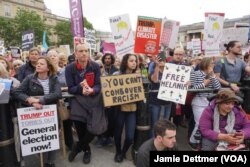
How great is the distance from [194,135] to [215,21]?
2.57 m

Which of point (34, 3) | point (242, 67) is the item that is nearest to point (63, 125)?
point (242, 67)

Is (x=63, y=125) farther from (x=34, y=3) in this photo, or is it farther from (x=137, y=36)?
(x=34, y=3)

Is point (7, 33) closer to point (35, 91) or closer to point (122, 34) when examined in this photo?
point (122, 34)

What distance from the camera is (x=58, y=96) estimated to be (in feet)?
14.2

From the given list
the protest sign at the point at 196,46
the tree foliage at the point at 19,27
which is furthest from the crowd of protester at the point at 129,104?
the tree foliage at the point at 19,27

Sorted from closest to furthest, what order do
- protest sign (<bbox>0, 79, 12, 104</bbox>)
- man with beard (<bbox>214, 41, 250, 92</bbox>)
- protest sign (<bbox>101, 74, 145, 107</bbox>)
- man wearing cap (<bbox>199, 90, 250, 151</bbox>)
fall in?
man wearing cap (<bbox>199, 90, 250, 151</bbox>) < protest sign (<bbox>0, 79, 12, 104</bbox>) < protest sign (<bbox>101, 74, 145, 107</bbox>) < man with beard (<bbox>214, 41, 250, 92</bbox>)

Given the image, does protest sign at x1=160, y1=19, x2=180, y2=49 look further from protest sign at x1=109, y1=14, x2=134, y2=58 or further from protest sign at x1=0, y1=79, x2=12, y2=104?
protest sign at x1=0, y1=79, x2=12, y2=104

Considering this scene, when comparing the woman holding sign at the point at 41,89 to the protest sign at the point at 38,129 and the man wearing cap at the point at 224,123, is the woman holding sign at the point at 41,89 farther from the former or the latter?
the man wearing cap at the point at 224,123

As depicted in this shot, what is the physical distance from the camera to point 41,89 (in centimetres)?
429

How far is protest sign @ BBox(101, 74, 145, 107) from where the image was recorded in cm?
448

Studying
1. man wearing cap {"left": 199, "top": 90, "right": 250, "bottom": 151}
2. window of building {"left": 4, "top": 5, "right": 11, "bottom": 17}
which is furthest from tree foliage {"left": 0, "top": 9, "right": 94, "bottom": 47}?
man wearing cap {"left": 199, "top": 90, "right": 250, "bottom": 151}

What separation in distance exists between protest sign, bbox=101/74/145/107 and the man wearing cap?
43.5 inches

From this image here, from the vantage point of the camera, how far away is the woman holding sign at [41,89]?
13.7 ft

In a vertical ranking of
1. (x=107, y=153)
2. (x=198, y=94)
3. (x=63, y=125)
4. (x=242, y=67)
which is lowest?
(x=107, y=153)
